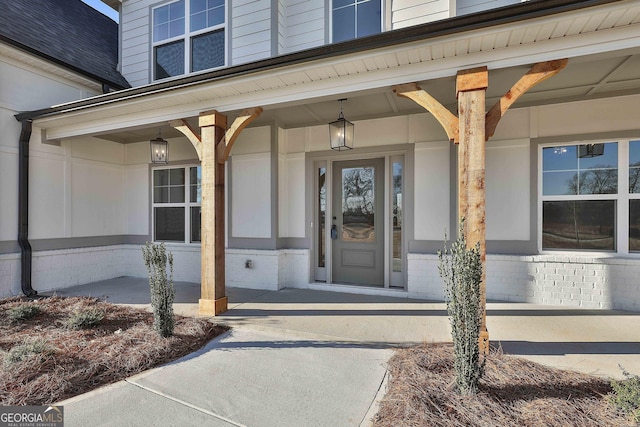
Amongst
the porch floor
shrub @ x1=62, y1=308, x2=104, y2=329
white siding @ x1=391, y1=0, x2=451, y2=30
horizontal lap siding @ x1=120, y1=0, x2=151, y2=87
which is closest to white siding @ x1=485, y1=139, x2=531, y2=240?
the porch floor

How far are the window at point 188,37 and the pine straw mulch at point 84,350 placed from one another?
488 cm

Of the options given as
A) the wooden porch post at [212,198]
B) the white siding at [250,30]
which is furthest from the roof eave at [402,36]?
the white siding at [250,30]

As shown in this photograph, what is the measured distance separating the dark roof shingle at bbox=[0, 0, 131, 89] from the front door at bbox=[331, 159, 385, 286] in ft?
17.7

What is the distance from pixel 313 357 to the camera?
10.2ft

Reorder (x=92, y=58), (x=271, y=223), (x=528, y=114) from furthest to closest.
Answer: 1. (x=92, y=58)
2. (x=271, y=223)
3. (x=528, y=114)

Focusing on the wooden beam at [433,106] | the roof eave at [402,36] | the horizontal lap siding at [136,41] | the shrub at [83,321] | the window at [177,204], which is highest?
the horizontal lap siding at [136,41]

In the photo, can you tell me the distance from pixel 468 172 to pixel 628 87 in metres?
3.23

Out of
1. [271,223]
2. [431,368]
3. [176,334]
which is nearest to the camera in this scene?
[431,368]

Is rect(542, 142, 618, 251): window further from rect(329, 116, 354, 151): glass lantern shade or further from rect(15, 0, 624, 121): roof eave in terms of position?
rect(329, 116, 354, 151): glass lantern shade

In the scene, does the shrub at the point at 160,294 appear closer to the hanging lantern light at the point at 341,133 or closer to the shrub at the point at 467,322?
the hanging lantern light at the point at 341,133

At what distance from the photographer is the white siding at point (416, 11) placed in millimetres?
4992

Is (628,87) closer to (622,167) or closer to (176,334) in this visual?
(622,167)

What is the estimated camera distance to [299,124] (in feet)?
19.1

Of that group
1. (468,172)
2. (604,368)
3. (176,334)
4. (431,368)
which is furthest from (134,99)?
(604,368)
